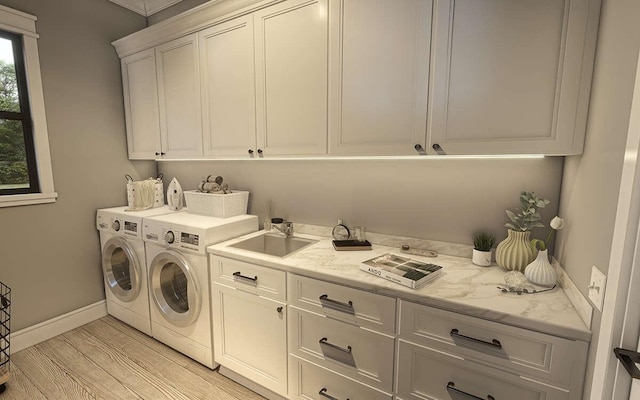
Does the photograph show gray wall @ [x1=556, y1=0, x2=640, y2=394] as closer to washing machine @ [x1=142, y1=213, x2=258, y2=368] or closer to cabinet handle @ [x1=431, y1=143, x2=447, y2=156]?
A: cabinet handle @ [x1=431, y1=143, x2=447, y2=156]

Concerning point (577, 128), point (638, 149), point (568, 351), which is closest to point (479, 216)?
point (577, 128)

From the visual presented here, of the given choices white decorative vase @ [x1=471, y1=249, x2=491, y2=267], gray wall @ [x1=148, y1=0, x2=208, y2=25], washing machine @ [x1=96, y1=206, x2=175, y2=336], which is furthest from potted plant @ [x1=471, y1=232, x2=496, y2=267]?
gray wall @ [x1=148, y1=0, x2=208, y2=25]

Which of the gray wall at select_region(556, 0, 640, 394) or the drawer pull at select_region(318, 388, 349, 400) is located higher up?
the gray wall at select_region(556, 0, 640, 394)

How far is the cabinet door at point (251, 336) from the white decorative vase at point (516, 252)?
3.89 feet

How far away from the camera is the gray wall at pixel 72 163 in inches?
90.9

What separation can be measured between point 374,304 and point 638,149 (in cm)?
104

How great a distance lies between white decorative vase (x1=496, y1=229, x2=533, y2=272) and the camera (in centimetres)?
143

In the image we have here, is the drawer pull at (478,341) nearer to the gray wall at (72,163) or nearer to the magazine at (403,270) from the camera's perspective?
the magazine at (403,270)

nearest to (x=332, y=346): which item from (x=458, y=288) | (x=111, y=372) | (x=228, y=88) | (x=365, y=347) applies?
(x=365, y=347)

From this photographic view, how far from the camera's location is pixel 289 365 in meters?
1.67

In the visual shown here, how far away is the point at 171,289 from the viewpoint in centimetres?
232

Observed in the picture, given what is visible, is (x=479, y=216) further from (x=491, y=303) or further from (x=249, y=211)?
(x=249, y=211)

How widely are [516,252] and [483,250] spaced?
15 centimetres

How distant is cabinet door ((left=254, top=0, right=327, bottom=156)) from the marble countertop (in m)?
0.66
